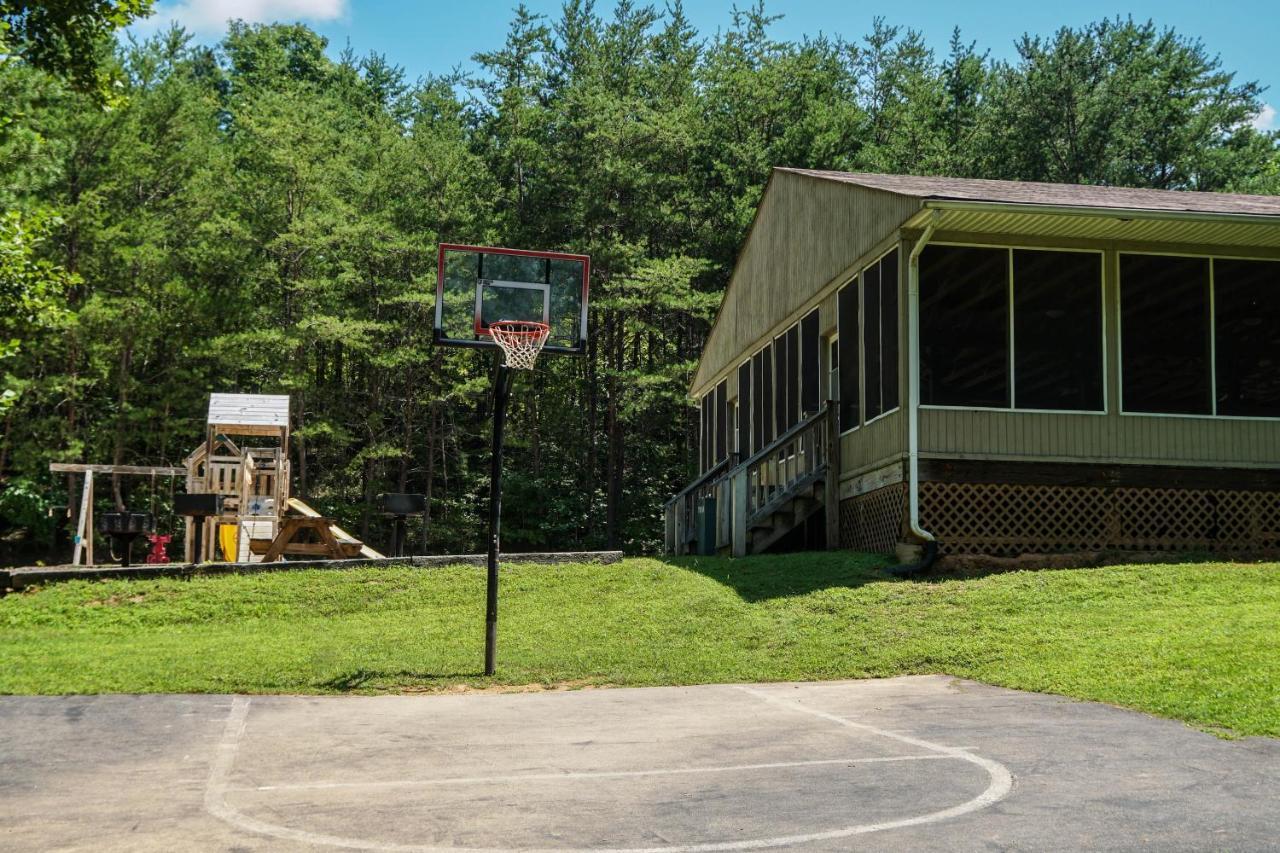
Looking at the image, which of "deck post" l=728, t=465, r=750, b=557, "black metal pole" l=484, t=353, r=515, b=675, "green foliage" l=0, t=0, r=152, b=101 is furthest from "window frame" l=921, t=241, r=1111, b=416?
"green foliage" l=0, t=0, r=152, b=101

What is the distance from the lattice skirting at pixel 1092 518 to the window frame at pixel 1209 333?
93 centimetres

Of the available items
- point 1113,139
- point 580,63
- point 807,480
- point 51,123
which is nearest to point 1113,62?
point 1113,139

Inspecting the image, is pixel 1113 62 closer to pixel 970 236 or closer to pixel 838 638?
pixel 970 236

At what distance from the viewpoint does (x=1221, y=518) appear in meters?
14.9

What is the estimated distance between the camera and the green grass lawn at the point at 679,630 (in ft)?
32.1

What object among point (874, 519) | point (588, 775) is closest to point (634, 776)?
point (588, 775)

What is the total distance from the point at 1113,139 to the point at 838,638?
109ft

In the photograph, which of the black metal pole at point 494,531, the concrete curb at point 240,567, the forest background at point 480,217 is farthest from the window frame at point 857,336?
the forest background at point 480,217

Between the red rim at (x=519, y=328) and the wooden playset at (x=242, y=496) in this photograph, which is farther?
the wooden playset at (x=242, y=496)

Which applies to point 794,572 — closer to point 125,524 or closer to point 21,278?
point 125,524

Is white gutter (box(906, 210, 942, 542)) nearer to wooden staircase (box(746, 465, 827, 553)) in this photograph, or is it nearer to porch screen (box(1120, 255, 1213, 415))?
porch screen (box(1120, 255, 1213, 415))

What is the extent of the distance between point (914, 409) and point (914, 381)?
0.34m

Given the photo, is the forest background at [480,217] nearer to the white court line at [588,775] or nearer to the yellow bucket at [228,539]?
the yellow bucket at [228,539]

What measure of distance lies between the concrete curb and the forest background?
1259 cm
